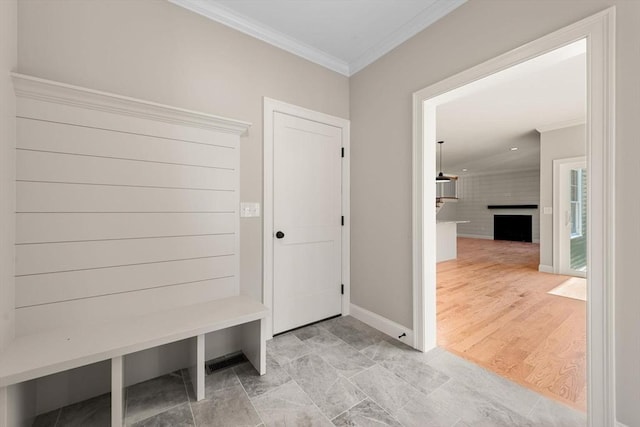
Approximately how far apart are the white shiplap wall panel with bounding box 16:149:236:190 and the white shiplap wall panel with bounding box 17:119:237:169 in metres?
0.04

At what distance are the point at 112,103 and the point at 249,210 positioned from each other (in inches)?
43.6

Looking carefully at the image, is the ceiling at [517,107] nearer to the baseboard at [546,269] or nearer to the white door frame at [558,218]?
the white door frame at [558,218]

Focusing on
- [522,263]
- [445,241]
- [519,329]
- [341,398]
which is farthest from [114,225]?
[522,263]

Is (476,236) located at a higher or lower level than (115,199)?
lower

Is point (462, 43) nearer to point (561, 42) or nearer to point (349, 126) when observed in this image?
point (561, 42)

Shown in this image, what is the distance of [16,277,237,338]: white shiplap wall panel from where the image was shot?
4.71ft

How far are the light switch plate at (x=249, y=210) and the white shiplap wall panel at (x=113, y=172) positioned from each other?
7.3 inches

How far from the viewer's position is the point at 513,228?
33.0 ft

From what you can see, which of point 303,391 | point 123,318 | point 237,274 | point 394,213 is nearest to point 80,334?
point 123,318

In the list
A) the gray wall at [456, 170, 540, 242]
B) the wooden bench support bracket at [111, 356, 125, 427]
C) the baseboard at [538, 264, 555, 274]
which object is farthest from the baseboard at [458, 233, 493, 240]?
the wooden bench support bracket at [111, 356, 125, 427]

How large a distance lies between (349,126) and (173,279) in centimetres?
219

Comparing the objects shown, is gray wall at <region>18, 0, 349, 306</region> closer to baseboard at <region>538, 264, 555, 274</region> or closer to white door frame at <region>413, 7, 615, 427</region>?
white door frame at <region>413, 7, 615, 427</region>

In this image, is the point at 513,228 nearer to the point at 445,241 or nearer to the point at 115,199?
the point at 445,241

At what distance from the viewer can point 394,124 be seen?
93.5 inches
